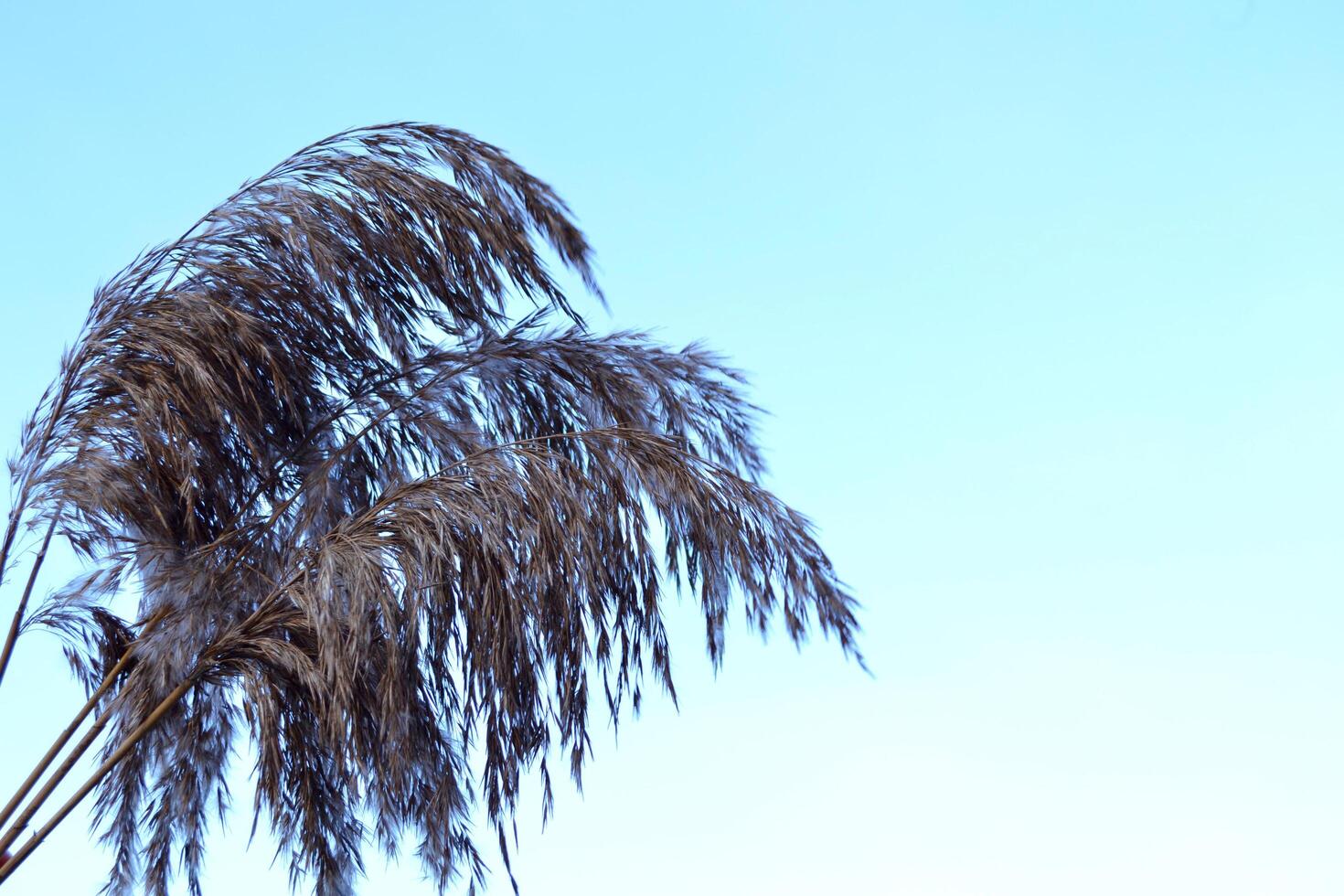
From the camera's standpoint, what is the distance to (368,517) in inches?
163

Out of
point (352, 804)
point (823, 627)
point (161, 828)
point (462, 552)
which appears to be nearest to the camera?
point (462, 552)

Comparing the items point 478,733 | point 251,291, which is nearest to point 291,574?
point 478,733

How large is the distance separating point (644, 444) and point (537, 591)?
0.61 metres

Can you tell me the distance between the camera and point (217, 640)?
14.1 feet

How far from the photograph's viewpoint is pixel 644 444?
14.5ft

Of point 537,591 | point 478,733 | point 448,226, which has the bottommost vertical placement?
point 478,733

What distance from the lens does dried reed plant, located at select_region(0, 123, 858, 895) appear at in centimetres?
412

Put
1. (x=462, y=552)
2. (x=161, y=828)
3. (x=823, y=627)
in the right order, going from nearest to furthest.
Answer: (x=462, y=552)
(x=823, y=627)
(x=161, y=828)

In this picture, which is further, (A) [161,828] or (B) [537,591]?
(A) [161,828]

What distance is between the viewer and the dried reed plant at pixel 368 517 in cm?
412

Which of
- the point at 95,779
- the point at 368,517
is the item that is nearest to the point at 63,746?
the point at 95,779

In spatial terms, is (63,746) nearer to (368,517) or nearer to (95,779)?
(95,779)

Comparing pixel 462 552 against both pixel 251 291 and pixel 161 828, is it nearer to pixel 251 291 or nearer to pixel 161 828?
pixel 251 291

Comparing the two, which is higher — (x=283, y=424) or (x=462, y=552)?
(x=283, y=424)
